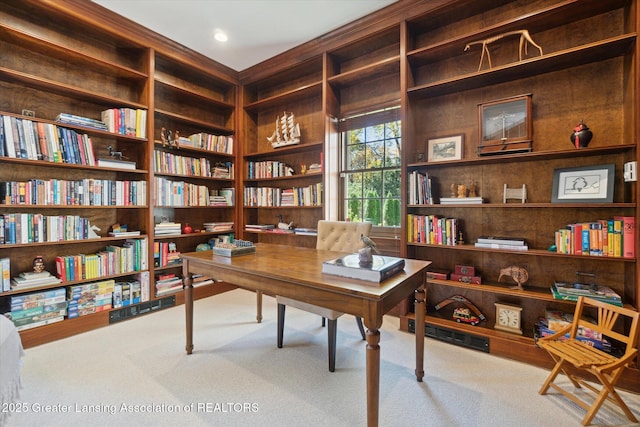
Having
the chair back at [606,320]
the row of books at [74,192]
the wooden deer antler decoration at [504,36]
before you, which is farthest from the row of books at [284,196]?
the chair back at [606,320]

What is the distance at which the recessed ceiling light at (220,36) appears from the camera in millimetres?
2840

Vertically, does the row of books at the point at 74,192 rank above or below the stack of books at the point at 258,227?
above

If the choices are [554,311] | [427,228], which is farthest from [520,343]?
[427,228]

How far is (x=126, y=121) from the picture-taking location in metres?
2.75

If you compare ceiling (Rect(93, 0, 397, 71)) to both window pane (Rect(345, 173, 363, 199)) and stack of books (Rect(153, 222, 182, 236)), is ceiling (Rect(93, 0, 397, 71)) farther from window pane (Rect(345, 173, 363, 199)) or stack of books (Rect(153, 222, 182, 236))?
stack of books (Rect(153, 222, 182, 236))

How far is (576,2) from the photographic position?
1848mm

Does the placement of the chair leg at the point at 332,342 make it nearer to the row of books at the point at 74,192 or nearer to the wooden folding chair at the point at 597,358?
the wooden folding chair at the point at 597,358

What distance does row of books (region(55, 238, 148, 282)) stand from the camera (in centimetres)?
242

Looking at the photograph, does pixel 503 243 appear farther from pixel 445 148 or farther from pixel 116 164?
pixel 116 164

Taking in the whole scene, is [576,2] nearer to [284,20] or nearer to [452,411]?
[284,20]

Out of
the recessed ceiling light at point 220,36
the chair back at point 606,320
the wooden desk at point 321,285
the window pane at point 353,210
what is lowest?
the chair back at point 606,320

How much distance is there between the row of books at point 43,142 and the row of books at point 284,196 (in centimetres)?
169

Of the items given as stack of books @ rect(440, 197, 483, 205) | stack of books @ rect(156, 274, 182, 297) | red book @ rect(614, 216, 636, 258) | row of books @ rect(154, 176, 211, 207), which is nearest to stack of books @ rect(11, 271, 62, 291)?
stack of books @ rect(156, 274, 182, 297)

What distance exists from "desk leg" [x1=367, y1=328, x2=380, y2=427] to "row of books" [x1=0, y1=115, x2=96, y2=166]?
2832 mm
